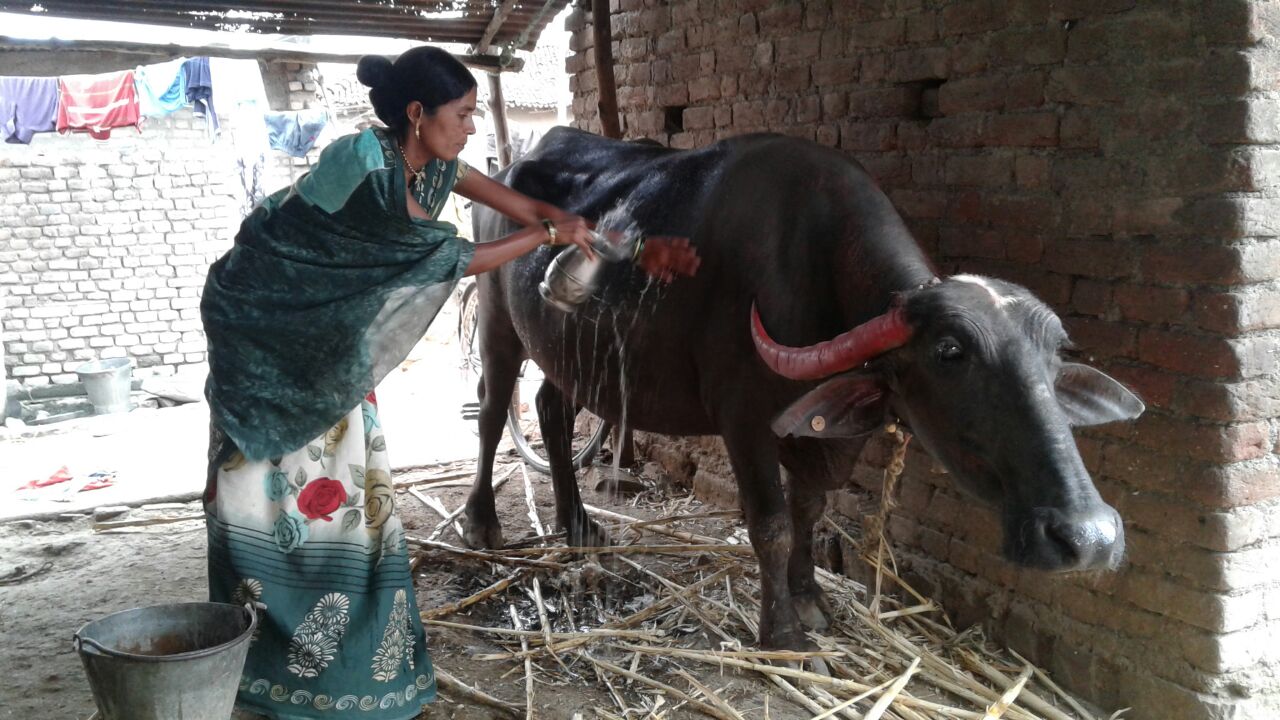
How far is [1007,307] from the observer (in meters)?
2.42

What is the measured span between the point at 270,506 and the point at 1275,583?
113 inches

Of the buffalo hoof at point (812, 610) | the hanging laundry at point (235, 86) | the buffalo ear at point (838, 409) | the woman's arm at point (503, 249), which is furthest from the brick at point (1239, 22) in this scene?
the hanging laundry at point (235, 86)

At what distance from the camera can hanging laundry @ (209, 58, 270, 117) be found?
31.3 ft

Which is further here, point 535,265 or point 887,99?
point 535,265

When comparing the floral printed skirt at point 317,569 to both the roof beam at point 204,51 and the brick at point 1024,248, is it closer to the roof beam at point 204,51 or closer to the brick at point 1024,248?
the brick at point 1024,248

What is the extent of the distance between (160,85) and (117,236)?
228cm

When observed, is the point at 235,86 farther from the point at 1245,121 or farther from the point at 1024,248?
the point at 1245,121

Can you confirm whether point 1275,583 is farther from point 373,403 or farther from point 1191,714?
point 373,403

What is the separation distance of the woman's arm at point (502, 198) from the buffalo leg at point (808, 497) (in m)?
1.13

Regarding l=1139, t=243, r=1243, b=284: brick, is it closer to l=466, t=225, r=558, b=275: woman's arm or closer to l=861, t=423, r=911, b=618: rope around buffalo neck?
l=861, t=423, r=911, b=618: rope around buffalo neck

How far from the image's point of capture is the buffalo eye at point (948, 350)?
2.41m

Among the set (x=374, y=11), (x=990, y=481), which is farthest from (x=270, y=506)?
(x=374, y=11)

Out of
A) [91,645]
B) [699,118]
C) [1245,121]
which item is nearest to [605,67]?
[699,118]

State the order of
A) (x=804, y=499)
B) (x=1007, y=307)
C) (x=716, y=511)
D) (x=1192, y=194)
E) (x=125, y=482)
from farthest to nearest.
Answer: (x=125, y=482) < (x=716, y=511) < (x=804, y=499) < (x=1192, y=194) < (x=1007, y=307)
